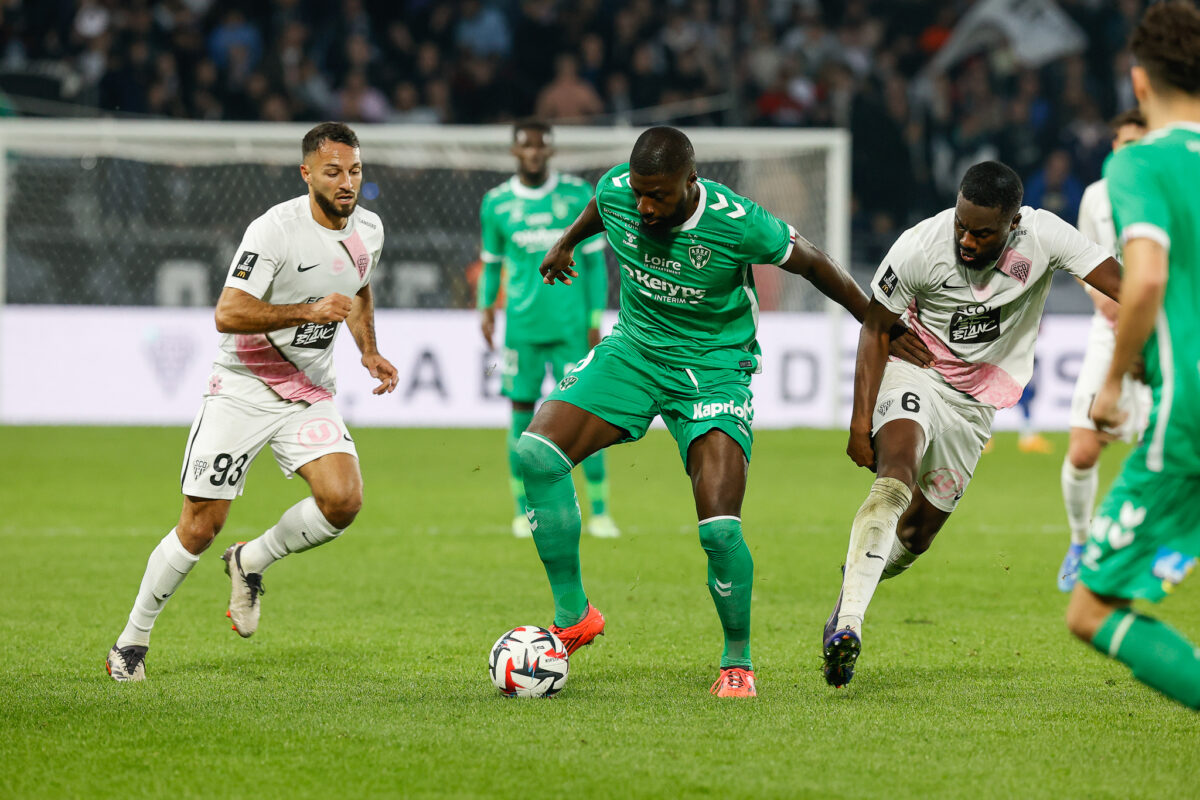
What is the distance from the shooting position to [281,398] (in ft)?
19.3

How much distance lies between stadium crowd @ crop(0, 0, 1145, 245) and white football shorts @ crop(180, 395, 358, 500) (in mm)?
13423

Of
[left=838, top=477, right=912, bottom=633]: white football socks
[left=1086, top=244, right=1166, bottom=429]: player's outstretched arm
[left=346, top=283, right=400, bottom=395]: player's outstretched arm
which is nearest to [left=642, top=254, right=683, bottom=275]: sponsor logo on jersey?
[left=838, top=477, right=912, bottom=633]: white football socks

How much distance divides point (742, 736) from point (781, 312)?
42.5ft

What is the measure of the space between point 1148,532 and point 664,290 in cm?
241

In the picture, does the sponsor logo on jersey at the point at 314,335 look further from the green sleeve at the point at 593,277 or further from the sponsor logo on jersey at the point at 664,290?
the green sleeve at the point at 593,277

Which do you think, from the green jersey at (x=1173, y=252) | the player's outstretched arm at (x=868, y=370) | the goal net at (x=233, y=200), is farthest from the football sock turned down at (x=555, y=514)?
the goal net at (x=233, y=200)

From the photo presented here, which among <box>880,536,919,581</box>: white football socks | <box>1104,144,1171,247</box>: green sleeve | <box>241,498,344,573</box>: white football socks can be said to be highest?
<box>1104,144,1171,247</box>: green sleeve

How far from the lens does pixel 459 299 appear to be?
55.9ft

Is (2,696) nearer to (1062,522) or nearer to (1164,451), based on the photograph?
(1164,451)

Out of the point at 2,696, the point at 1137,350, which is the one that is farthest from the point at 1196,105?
the point at 2,696

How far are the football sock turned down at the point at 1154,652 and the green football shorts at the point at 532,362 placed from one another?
6.20m

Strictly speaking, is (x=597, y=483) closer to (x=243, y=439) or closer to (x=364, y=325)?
(x=364, y=325)

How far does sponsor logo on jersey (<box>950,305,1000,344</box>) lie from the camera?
5773mm

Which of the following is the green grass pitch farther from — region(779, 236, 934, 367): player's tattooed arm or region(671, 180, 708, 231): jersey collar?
region(671, 180, 708, 231): jersey collar
